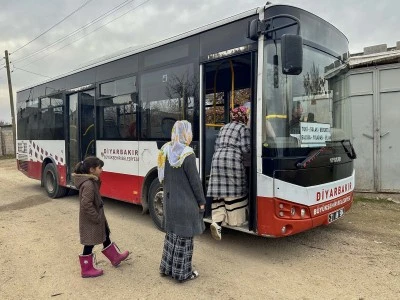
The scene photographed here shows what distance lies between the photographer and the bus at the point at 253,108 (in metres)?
4.10

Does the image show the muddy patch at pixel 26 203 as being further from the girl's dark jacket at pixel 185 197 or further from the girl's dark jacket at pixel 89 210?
the girl's dark jacket at pixel 185 197

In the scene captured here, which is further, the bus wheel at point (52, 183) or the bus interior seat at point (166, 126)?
A: the bus wheel at point (52, 183)

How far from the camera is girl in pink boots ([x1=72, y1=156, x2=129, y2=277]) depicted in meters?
3.95

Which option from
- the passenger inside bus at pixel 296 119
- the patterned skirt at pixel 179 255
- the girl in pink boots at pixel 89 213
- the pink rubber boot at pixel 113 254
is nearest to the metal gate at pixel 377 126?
the passenger inside bus at pixel 296 119

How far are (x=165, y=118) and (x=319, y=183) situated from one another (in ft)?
8.40

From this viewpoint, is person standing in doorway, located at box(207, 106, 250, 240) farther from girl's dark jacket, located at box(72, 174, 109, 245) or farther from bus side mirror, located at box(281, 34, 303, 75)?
girl's dark jacket, located at box(72, 174, 109, 245)

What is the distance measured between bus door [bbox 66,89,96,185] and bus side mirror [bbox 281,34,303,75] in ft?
15.3

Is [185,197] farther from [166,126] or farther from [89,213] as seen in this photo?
[166,126]

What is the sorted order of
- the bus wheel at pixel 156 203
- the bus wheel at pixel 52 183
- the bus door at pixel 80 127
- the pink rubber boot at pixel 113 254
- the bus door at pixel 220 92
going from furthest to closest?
1. the bus wheel at pixel 52 183
2. the bus door at pixel 80 127
3. the bus wheel at pixel 156 203
4. the bus door at pixel 220 92
5. the pink rubber boot at pixel 113 254

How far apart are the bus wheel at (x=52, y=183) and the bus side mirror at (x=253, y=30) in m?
6.60

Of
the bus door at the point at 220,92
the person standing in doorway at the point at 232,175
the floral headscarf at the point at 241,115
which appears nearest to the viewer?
the person standing in doorway at the point at 232,175

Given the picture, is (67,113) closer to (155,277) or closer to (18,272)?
(18,272)

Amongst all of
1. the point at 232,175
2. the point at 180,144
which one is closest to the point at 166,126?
the point at 232,175

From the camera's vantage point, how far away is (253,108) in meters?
4.24
